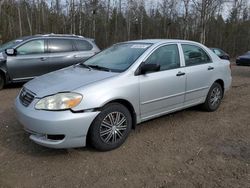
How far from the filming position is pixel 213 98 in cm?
608

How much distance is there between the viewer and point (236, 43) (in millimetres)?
45812

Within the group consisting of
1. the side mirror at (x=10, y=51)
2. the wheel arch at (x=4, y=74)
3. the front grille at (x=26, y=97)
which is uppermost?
the side mirror at (x=10, y=51)

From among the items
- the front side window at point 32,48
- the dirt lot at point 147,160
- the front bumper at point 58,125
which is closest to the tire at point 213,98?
the dirt lot at point 147,160

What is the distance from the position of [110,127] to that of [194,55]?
2514mm

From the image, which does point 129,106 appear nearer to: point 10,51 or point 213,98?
point 213,98

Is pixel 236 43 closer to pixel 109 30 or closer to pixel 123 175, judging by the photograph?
pixel 109 30

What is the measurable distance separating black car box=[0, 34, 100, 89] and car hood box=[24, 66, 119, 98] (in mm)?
4345

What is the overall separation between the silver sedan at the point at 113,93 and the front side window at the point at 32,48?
4.13 meters

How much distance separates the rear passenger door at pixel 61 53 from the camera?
9.11 metres

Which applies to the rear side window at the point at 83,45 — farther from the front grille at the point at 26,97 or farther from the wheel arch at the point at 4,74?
the front grille at the point at 26,97

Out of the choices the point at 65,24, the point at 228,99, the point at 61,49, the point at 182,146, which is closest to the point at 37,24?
the point at 65,24

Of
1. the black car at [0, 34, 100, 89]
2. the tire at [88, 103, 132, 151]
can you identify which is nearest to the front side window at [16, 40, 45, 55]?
the black car at [0, 34, 100, 89]

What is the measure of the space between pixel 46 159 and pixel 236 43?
46.8 metres

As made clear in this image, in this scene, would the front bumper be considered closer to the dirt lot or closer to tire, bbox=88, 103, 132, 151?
tire, bbox=88, 103, 132, 151
